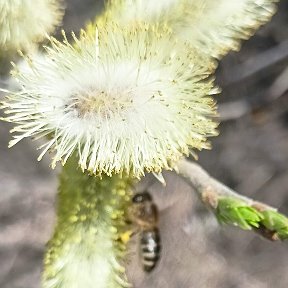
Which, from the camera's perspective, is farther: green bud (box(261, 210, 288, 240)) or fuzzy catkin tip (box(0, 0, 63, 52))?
fuzzy catkin tip (box(0, 0, 63, 52))

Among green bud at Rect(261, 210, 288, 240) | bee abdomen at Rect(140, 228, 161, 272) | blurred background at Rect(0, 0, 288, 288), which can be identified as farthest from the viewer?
blurred background at Rect(0, 0, 288, 288)

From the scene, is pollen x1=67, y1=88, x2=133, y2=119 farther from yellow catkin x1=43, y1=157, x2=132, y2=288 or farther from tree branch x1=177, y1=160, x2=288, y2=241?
tree branch x1=177, y1=160, x2=288, y2=241

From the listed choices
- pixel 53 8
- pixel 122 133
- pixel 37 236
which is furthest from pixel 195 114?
pixel 37 236

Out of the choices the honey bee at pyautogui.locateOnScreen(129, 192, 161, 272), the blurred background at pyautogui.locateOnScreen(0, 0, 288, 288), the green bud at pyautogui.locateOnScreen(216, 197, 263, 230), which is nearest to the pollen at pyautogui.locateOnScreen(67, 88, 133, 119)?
the green bud at pyautogui.locateOnScreen(216, 197, 263, 230)

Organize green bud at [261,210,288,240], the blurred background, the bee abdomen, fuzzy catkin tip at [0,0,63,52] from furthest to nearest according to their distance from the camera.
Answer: the blurred background
the bee abdomen
fuzzy catkin tip at [0,0,63,52]
green bud at [261,210,288,240]

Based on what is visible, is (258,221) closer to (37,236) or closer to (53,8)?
(53,8)

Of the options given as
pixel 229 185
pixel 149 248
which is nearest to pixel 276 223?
pixel 149 248

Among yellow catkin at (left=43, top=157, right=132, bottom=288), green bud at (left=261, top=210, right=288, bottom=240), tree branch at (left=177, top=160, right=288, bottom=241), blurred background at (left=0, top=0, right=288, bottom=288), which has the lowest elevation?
blurred background at (left=0, top=0, right=288, bottom=288)

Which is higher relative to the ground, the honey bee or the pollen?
the pollen

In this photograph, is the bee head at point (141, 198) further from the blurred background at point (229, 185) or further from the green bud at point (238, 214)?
the green bud at point (238, 214)
